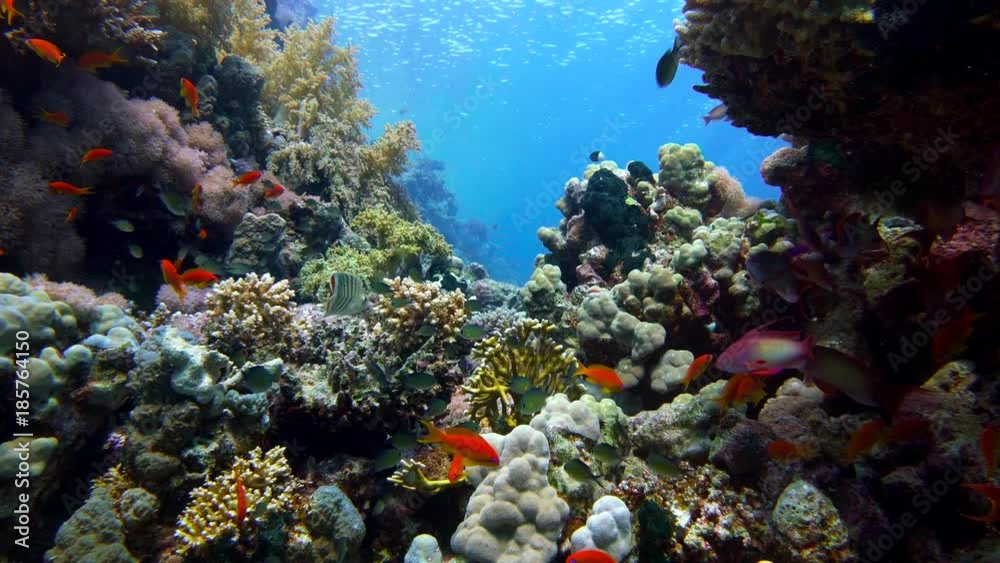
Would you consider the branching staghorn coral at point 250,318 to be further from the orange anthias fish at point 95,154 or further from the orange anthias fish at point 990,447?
the orange anthias fish at point 990,447

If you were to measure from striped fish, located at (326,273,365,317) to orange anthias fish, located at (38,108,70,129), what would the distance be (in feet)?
15.9

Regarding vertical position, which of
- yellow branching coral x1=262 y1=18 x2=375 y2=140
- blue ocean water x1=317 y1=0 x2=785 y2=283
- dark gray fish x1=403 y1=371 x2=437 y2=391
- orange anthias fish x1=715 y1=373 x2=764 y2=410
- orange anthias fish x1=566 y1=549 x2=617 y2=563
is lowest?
orange anthias fish x1=566 y1=549 x2=617 y2=563

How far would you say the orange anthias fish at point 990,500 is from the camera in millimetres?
2441

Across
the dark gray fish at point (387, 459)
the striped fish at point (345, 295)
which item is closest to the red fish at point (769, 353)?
the dark gray fish at point (387, 459)

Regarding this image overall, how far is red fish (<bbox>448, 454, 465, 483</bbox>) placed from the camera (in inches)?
141

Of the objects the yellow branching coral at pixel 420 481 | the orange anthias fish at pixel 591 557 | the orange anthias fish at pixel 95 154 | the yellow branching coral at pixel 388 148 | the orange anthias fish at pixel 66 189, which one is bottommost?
the orange anthias fish at pixel 591 557

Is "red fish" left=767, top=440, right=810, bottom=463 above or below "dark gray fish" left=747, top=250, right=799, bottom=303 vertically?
below

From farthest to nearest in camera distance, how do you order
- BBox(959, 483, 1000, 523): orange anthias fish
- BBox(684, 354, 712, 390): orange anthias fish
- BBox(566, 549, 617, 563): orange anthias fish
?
BBox(684, 354, 712, 390): orange anthias fish, BBox(566, 549, 617, 563): orange anthias fish, BBox(959, 483, 1000, 523): orange anthias fish

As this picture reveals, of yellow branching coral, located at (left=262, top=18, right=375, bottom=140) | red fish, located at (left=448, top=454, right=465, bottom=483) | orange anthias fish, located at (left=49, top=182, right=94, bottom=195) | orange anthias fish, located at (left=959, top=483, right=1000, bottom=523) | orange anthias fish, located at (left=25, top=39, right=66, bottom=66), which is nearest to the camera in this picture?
orange anthias fish, located at (left=959, top=483, right=1000, bottom=523)

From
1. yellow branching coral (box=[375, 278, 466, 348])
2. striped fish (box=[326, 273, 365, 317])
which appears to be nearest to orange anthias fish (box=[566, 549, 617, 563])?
yellow branching coral (box=[375, 278, 466, 348])

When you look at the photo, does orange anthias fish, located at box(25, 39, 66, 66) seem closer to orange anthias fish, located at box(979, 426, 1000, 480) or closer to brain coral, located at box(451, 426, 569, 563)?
brain coral, located at box(451, 426, 569, 563)

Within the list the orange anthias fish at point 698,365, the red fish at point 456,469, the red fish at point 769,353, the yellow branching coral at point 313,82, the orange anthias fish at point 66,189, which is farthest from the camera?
the yellow branching coral at point 313,82

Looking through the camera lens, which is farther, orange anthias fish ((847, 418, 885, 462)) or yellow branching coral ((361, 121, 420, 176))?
yellow branching coral ((361, 121, 420, 176))

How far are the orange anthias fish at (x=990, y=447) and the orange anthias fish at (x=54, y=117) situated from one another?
9.41 m
